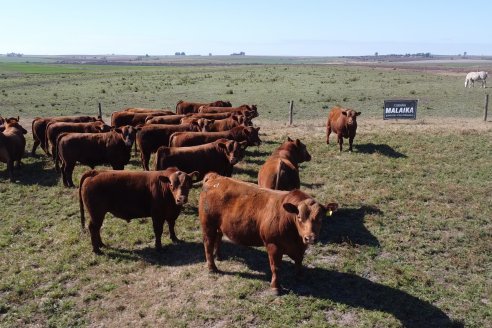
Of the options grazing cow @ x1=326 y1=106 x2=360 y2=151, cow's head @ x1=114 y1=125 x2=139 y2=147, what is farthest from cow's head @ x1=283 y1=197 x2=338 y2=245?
grazing cow @ x1=326 y1=106 x2=360 y2=151

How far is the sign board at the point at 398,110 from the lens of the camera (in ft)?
63.7

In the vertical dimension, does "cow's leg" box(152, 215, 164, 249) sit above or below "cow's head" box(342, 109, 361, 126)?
below

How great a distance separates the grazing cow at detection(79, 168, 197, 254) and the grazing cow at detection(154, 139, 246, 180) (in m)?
2.00

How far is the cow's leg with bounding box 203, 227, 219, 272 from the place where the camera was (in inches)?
266

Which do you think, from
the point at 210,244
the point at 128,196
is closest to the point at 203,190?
the point at 210,244

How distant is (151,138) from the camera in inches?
484

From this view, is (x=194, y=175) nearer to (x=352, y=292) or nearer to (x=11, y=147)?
(x=352, y=292)

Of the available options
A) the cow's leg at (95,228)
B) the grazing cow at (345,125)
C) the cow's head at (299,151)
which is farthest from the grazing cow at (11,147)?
the grazing cow at (345,125)

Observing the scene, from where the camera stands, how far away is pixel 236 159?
9.73m

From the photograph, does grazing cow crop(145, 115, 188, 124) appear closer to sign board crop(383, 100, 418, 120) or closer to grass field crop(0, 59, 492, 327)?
grass field crop(0, 59, 492, 327)

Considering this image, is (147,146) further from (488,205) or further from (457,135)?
(457,135)

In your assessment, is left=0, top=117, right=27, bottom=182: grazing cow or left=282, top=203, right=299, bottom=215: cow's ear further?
left=0, top=117, right=27, bottom=182: grazing cow

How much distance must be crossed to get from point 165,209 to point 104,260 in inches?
52.2

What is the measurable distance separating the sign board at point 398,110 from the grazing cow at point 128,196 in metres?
14.2
